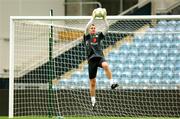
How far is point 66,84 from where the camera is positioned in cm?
1330

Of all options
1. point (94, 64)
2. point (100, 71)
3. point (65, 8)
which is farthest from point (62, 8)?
point (94, 64)

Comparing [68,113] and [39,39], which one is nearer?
[68,113]

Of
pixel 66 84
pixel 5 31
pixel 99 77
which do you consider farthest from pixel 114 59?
pixel 5 31

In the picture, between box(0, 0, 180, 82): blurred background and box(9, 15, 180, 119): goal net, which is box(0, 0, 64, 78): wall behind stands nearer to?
box(0, 0, 180, 82): blurred background

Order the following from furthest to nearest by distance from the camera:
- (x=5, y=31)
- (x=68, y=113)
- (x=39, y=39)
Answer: (x=5, y=31) < (x=39, y=39) < (x=68, y=113)

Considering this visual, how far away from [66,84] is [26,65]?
2776mm

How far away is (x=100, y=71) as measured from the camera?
14.5 meters

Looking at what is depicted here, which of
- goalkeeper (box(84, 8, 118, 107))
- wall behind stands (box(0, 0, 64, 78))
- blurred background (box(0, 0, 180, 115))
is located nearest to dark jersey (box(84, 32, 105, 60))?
goalkeeper (box(84, 8, 118, 107))

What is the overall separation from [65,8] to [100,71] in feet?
17.2

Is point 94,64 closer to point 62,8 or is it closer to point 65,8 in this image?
point 62,8

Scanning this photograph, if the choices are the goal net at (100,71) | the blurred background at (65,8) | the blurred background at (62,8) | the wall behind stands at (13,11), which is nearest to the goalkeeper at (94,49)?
the goal net at (100,71)

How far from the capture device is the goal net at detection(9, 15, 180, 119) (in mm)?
12703

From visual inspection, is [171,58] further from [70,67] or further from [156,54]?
[70,67]

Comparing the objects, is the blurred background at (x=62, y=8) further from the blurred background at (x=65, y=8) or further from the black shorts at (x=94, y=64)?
the black shorts at (x=94, y=64)
